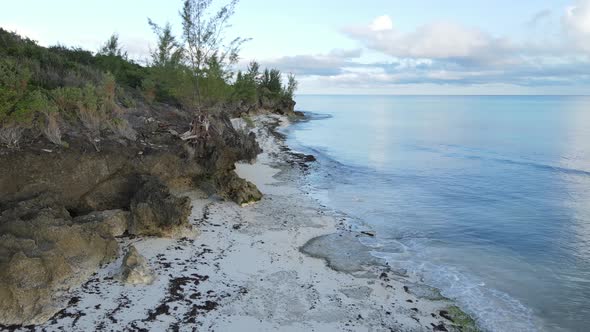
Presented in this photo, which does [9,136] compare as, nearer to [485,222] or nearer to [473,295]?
[473,295]

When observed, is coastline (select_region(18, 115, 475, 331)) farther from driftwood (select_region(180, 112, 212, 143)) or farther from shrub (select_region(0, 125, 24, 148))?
driftwood (select_region(180, 112, 212, 143))

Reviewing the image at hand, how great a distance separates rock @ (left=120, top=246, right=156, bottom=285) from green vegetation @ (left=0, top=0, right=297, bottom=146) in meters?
4.31

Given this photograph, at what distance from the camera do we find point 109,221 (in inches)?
343

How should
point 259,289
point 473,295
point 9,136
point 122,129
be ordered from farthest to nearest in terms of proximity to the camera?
point 122,129
point 9,136
point 473,295
point 259,289

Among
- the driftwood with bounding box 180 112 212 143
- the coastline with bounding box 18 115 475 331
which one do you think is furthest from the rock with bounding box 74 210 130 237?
the driftwood with bounding box 180 112 212 143

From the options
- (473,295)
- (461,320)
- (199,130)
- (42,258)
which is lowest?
(473,295)

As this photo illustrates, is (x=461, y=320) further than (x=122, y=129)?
No

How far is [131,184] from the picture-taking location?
409 inches

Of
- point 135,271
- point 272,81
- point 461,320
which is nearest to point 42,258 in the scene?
point 135,271

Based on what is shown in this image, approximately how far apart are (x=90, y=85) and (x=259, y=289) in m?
8.16

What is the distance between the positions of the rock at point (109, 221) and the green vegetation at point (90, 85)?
231 centimetres

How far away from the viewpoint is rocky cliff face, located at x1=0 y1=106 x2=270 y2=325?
6.11m

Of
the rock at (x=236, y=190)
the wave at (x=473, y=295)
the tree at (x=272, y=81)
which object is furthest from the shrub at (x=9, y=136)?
the tree at (x=272, y=81)

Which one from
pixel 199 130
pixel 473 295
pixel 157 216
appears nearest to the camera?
pixel 473 295
